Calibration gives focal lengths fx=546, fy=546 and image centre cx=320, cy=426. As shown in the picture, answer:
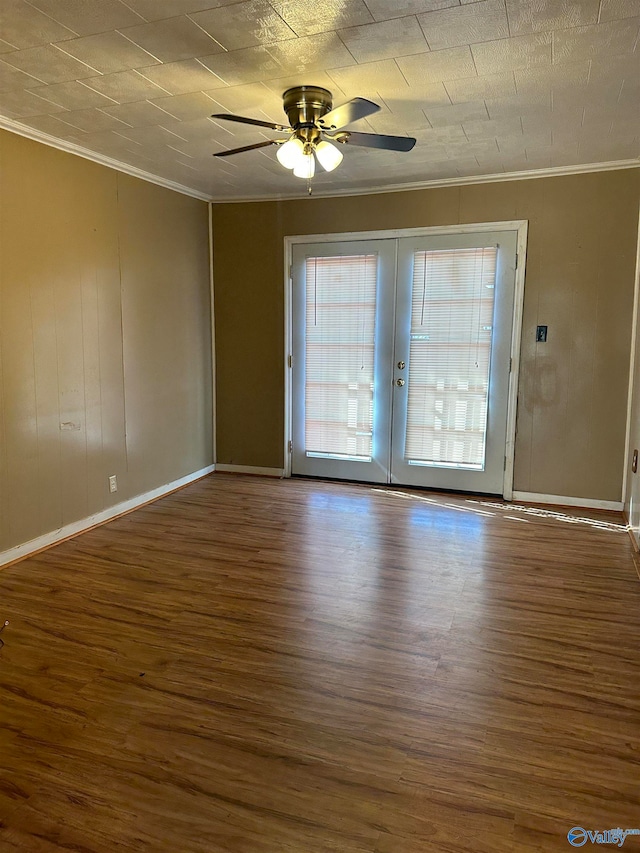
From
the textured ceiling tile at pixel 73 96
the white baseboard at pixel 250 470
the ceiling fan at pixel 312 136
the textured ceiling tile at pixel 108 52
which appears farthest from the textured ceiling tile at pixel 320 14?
the white baseboard at pixel 250 470

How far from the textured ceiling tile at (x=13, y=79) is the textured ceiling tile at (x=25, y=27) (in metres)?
0.23

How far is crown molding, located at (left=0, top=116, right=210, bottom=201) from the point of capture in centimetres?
324

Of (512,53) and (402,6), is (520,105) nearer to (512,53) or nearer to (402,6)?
(512,53)

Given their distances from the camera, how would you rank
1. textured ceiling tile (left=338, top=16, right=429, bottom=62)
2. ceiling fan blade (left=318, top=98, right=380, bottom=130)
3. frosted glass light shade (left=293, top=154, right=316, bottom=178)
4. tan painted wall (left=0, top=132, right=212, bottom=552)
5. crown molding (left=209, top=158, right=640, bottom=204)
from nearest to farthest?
textured ceiling tile (left=338, top=16, right=429, bottom=62)
ceiling fan blade (left=318, top=98, right=380, bottom=130)
frosted glass light shade (left=293, top=154, right=316, bottom=178)
tan painted wall (left=0, top=132, right=212, bottom=552)
crown molding (left=209, top=158, right=640, bottom=204)

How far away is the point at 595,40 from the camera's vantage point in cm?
229

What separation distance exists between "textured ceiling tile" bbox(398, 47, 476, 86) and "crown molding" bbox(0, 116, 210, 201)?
2.27 meters

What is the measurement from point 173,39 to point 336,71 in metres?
0.75

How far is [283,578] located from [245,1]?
2.73 metres

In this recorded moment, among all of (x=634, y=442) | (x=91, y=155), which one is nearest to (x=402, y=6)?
(x=91, y=155)

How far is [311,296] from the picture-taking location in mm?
5090

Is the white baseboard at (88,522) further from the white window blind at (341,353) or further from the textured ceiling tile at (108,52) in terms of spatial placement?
the textured ceiling tile at (108,52)

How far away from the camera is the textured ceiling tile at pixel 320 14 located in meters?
2.03

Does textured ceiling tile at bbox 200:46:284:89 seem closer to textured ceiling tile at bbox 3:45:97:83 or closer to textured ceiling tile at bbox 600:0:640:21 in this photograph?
textured ceiling tile at bbox 3:45:97:83

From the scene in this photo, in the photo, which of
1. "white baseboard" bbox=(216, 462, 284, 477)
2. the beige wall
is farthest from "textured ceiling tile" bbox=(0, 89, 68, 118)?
the beige wall
